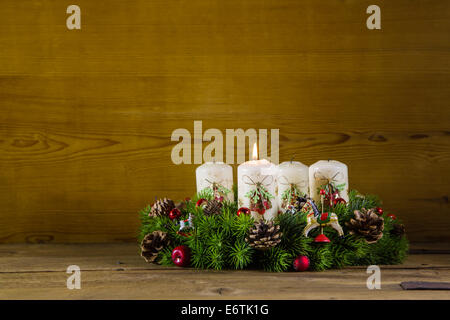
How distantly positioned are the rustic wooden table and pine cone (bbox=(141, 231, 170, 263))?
0.8 inches

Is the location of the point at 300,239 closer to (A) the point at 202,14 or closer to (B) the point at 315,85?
(B) the point at 315,85

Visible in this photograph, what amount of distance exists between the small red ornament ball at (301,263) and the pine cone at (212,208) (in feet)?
0.59

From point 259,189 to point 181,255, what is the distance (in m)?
0.20

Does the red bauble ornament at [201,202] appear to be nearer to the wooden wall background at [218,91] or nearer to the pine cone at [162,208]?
the pine cone at [162,208]

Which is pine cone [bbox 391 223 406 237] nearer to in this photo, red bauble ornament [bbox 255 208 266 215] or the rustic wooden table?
the rustic wooden table

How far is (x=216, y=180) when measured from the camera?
1025 mm

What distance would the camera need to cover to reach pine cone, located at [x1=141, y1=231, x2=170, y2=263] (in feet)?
3.06

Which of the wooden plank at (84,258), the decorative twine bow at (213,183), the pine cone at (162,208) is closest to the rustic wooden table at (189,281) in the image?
the wooden plank at (84,258)

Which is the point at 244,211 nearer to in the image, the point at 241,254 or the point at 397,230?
the point at 241,254

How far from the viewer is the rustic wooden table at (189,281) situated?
0.71 m

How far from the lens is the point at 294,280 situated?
79 cm

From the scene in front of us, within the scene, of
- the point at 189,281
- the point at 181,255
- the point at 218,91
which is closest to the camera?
the point at 189,281

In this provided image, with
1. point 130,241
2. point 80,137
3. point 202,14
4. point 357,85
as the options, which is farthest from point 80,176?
point 357,85

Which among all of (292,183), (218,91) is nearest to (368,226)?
(292,183)
